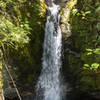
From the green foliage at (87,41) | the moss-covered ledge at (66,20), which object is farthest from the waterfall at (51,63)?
the green foliage at (87,41)

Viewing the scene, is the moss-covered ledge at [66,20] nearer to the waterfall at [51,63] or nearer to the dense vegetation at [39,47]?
the dense vegetation at [39,47]

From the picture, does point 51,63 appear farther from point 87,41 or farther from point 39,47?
point 87,41

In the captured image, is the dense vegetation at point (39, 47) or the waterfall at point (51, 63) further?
the waterfall at point (51, 63)

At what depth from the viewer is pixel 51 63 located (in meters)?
7.22

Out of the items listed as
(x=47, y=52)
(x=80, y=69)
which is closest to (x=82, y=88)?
(x=80, y=69)

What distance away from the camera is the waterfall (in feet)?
22.6

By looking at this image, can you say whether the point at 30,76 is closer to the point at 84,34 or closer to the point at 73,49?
the point at 73,49

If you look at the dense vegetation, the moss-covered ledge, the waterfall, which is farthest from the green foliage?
the waterfall

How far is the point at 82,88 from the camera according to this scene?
6.28m

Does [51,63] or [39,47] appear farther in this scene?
[51,63]

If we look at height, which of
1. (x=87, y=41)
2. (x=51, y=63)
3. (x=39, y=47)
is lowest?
(x=51, y=63)

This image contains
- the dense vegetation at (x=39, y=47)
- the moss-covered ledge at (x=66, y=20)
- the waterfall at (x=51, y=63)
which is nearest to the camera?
the dense vegetation at (x=39, y=47)

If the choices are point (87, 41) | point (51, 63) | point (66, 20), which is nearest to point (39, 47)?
point (51, 63)

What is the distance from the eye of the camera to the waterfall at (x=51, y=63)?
688 centimetres
